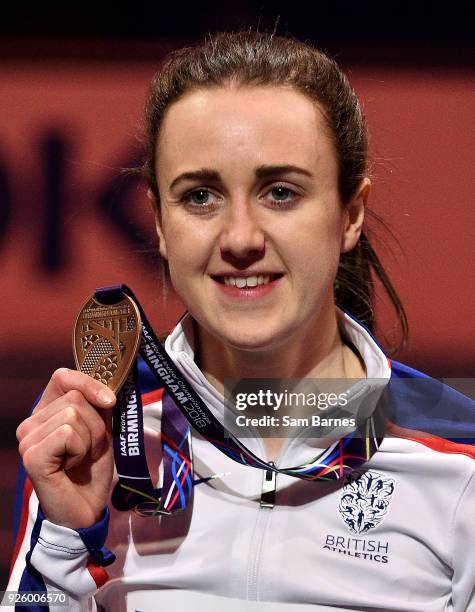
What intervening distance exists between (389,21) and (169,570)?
1001 millimetres

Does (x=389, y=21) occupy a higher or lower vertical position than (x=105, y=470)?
higher

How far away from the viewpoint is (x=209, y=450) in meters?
1.24

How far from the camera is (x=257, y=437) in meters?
1.22

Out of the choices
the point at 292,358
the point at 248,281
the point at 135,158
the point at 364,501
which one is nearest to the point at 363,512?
the point at 364,501

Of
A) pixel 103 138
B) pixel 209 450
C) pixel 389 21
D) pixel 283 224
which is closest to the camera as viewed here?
pixel 283 224

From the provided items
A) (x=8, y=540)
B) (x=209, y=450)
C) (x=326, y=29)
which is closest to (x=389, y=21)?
(x=326, y=29)

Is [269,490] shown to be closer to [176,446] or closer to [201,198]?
[176,446]

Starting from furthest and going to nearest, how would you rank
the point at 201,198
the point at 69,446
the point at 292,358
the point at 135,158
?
the point at 135,158 < the point at 292,358 < the point at 201,198 < the point at 69,446

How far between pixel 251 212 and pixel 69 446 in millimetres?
386

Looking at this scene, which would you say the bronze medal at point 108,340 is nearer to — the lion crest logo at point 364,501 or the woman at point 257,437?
the woman at point 257,437

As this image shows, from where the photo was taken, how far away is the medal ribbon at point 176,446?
3.67 feet

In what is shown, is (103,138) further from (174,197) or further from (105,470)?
(105,470)

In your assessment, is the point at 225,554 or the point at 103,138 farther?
the point at 103,138

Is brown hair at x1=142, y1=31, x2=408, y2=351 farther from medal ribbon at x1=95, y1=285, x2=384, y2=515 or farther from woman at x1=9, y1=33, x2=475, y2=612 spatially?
medal ribbon at x1=95, y1=285, x2=384, y2=515
